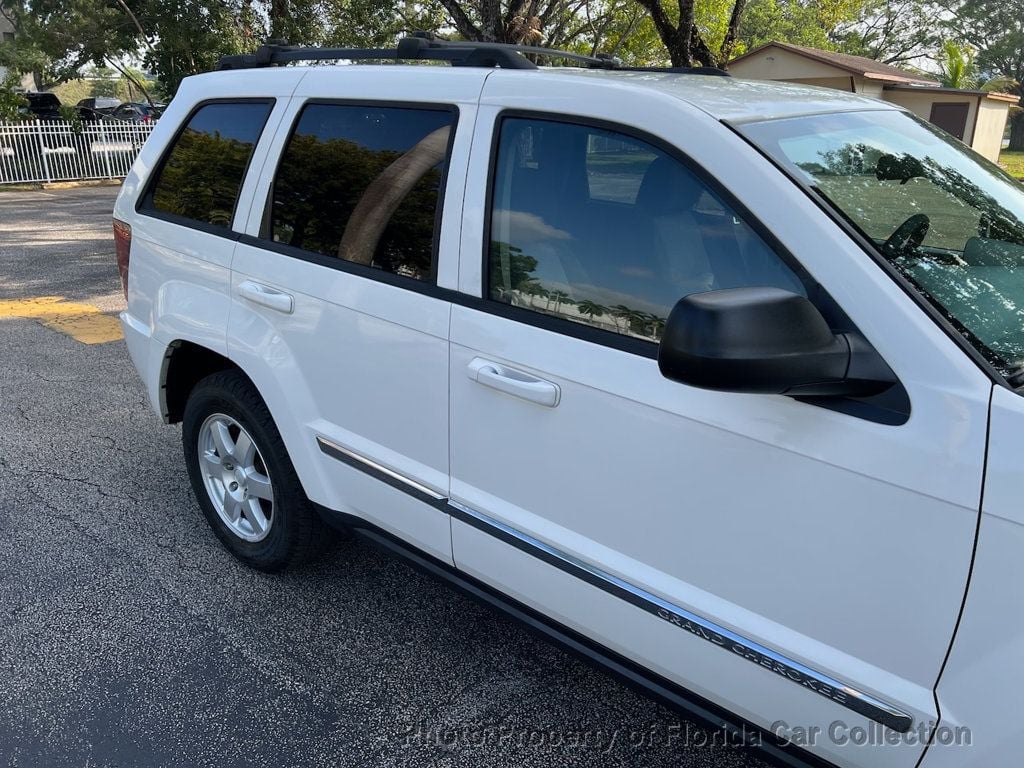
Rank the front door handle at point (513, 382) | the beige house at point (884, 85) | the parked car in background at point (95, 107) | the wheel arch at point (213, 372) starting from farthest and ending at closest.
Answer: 1. the parked car in background at point (95, 107)
2. the beige house at point (884, 85)
3. the wheel arch at point (213, 372)
4. the front door handle at point (513, 382)

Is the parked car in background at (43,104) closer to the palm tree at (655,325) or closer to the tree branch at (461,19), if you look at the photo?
the tree branch at (461,19)

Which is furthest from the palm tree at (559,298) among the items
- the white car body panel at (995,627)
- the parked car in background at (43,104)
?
the parked car in background at (43,104)

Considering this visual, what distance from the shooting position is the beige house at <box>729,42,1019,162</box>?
77.3ft

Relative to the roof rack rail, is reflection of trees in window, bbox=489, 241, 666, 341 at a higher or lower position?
lower

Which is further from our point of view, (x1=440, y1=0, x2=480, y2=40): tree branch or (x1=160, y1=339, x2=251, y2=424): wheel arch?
(x1=440, y1=0, x2=480, y2=40): tree branch

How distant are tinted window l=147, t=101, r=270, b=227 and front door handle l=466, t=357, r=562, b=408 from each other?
139 centimetres

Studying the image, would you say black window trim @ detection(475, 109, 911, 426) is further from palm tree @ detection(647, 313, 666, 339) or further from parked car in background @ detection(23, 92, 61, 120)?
parked car in background @ detection(23, 92, 61, 120)

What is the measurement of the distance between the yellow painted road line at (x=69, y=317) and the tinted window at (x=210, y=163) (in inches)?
143

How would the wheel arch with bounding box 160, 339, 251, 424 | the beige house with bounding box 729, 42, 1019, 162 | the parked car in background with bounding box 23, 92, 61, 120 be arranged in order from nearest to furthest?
1. the wheel arch with bounding box 160, 339, 251, 424
2. the beige house with bounding box 729, 42, 1019, 162
3. the parked car in background with bounding box 23, 92, 61, 120

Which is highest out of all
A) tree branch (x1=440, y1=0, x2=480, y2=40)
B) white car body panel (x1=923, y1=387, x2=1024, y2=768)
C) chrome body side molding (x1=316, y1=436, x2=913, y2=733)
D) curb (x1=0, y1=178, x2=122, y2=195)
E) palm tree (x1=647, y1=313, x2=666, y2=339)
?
tree branch (x1=440, y1=0, x2=480, y2=40)

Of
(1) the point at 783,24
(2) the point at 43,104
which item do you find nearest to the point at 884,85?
(1) the point at 783,24

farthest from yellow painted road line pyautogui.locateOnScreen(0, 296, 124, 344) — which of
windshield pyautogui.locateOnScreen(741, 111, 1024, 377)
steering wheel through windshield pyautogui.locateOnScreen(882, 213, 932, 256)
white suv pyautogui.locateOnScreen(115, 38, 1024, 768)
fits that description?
steering wheel through windshield pyautogui.locateOnScreen(882, 213, 932, 256)

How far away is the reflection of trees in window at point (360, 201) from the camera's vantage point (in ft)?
7.98

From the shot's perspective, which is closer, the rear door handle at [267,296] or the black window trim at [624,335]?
the black window trim at [624,335]
